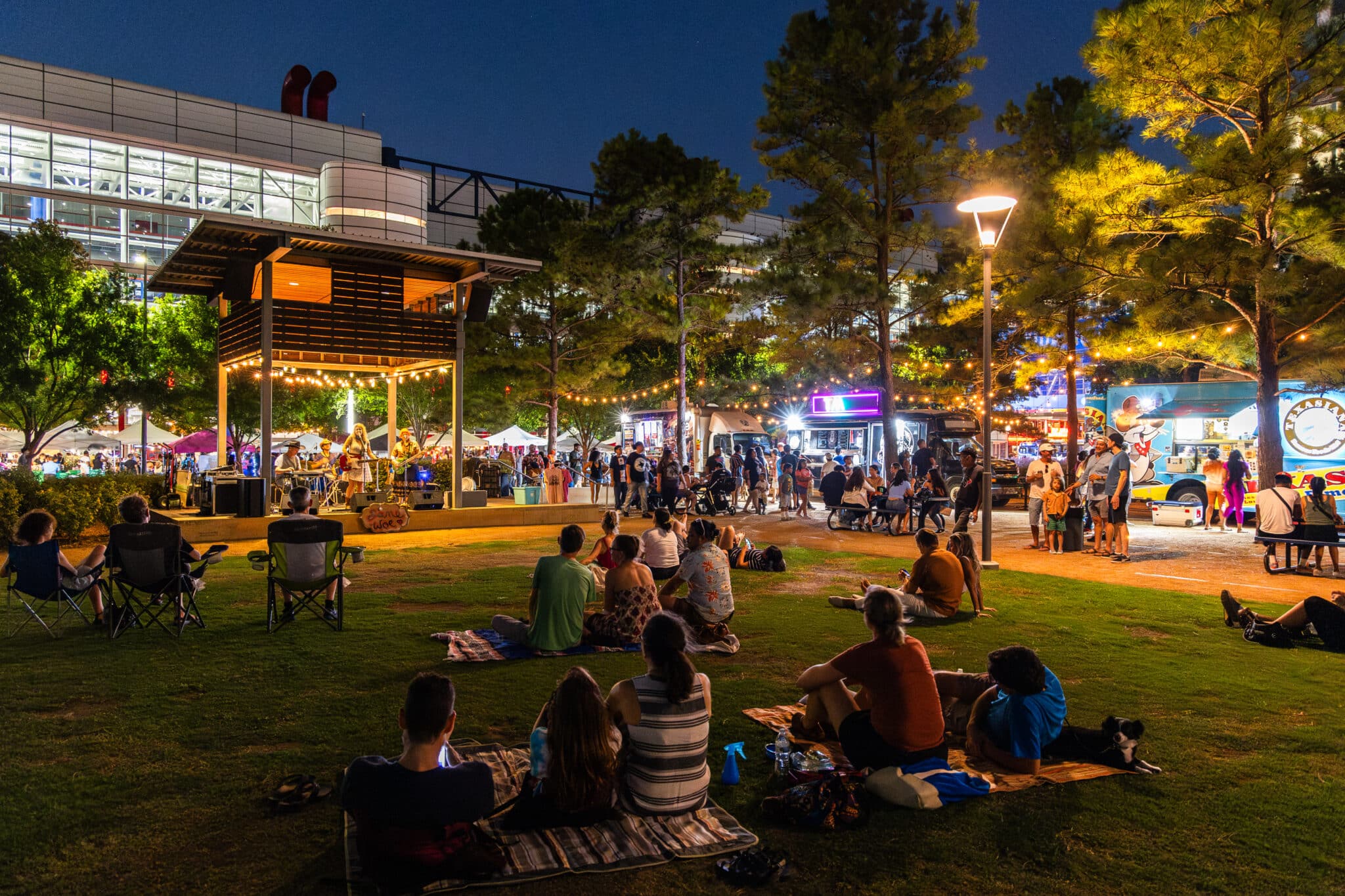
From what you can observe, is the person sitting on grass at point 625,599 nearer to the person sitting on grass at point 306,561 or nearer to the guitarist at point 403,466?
the person sitting on grass at point 306,561

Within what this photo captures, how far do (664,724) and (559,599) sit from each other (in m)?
3.16

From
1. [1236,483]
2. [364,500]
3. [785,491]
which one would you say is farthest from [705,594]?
[1236,483]

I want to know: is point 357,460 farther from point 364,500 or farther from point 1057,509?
point 1057,509

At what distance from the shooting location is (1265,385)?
14.3 m

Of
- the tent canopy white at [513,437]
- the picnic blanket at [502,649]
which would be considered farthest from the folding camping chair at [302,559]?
the tent canopy white at [513,437]

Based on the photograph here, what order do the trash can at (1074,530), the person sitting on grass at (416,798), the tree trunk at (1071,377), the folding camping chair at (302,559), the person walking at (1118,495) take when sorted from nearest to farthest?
the person sitting on grass at (416,798) → the folding camping chair at (302,559) → the person walking at (1118,495) → the trash can at (1074,530) → the tree trunk at (1071,377)

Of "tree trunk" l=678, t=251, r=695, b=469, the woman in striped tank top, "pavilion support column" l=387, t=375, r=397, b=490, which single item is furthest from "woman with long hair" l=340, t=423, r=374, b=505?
the woman in striped tank top

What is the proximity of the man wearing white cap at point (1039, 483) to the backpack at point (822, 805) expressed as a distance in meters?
11.1

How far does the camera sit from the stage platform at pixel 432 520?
14.5m

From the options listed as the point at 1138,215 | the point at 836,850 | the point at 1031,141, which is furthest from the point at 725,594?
the point at 1031,141

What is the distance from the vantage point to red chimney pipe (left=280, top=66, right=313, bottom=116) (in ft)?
160

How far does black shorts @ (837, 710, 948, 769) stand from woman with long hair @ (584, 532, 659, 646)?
9.68ft

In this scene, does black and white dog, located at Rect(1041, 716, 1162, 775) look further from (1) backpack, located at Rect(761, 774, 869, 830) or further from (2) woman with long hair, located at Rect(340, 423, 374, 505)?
(2) woman with long hair, located at Rect(340, 423, 374, 505)

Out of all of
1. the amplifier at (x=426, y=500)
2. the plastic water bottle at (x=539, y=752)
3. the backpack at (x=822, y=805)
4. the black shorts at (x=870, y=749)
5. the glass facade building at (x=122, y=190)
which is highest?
the glass facade building at (x=122, y=190)
